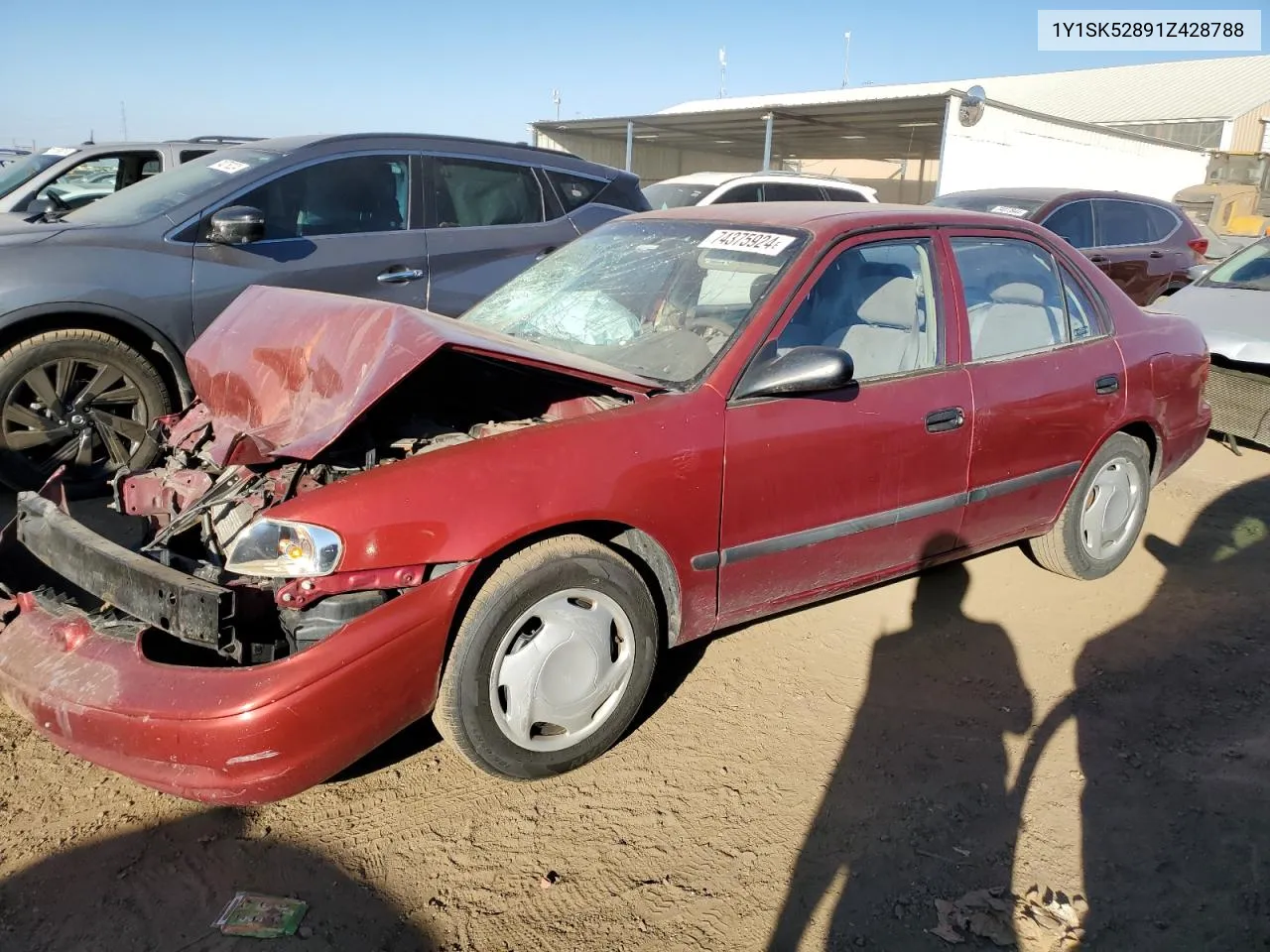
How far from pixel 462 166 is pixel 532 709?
4007 mm

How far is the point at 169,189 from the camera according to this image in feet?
16.6

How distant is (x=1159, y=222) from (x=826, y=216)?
7782 mm

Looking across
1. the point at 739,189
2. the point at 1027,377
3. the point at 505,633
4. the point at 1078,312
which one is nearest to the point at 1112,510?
the point at 1078,312

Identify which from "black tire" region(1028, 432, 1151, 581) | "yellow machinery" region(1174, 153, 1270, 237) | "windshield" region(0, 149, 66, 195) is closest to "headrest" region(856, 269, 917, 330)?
"black tire" region(1028, 432, 1151, 581)

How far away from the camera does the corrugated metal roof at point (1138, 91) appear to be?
3183 centimetres

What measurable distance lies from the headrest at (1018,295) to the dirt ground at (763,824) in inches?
55.7

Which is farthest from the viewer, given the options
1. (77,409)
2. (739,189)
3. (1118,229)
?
(739,189)

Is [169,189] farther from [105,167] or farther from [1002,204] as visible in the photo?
[1002,204]

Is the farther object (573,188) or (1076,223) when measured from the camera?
(1076,223)

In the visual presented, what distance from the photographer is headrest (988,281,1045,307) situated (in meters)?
3.74

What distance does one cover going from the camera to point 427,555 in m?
2.36

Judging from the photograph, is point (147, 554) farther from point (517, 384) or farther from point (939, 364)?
point (939, 364)

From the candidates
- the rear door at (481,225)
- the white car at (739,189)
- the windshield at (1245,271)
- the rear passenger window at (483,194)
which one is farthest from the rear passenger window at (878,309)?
the white car at (739,189)

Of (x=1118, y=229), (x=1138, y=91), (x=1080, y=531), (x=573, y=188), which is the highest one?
(x=1138, y=91)
